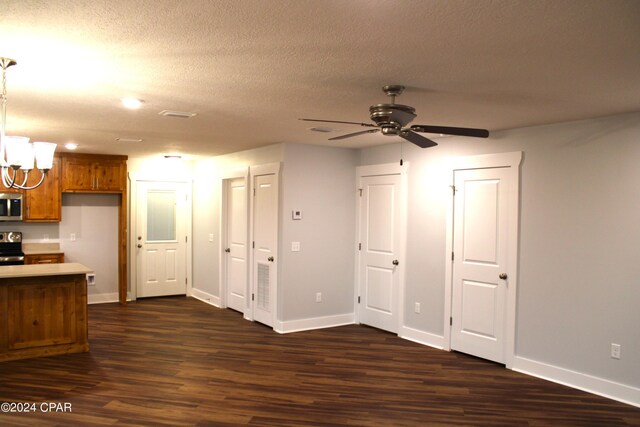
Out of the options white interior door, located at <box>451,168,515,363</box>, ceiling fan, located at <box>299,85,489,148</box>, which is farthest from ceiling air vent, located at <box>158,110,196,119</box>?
white interior door, located at <box>451,168,515,363</box>

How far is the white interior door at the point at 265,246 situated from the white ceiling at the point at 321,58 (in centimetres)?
209

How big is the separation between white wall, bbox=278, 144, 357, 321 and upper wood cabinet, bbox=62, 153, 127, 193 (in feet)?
10.7

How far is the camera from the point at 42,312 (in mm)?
5176

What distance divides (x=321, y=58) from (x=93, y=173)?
618 cm

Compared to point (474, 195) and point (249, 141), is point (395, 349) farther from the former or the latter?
point (249, 141)

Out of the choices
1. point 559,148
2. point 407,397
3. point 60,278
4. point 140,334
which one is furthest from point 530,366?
point 60,278

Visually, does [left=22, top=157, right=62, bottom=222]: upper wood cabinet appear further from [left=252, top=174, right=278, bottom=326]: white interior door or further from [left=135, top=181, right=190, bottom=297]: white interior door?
[left=252, top=174, right=278, bottom=326]: white interior door

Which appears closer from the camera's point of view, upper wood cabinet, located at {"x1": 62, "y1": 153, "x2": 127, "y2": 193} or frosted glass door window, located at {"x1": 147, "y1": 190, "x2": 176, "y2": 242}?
upper wood cabinet, located at {"x1": 62, "y1": 153, "x2": 127, "y2": 193}

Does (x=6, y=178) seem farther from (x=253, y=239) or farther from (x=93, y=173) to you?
(x=93, y=173)

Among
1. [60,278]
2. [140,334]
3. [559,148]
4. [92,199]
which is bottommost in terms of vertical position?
[140,334]

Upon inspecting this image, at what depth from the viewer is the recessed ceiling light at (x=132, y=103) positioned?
3.70 m

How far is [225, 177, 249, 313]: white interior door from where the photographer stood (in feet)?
23.4

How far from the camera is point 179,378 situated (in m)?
4.55

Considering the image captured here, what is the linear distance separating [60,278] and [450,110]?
4.42 metres
